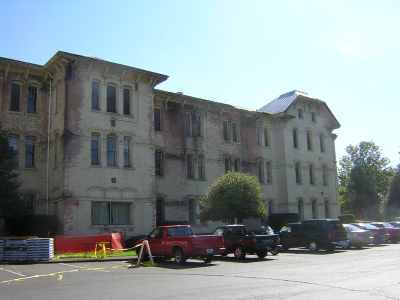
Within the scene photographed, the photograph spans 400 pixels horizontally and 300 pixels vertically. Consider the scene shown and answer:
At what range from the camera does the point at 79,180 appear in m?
28.3

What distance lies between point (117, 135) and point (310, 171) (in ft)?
76.2

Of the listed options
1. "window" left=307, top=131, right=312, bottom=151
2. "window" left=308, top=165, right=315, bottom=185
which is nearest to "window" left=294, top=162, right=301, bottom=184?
"window" left=308, top=165, right=315, bottom=185

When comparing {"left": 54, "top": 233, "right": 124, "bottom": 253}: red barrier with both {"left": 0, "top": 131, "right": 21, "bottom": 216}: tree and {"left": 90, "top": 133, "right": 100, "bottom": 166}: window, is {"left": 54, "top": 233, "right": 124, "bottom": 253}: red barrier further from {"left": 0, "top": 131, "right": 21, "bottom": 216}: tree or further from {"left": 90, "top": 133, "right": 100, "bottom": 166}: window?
{"left": 90, "top": 133, "right": 100, "bottom": 166}: window

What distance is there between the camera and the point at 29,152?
30016 millimetres

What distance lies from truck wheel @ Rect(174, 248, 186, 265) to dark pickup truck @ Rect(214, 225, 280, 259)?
296 cm

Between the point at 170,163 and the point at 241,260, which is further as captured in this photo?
the point at 170,163

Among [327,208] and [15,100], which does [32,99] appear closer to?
[15,100]

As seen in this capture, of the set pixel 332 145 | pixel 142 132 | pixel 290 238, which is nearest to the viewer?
pixel 290 238

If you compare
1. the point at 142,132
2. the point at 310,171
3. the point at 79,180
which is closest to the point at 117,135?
the point at 142,132

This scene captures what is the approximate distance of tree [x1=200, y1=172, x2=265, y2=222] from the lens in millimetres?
29844

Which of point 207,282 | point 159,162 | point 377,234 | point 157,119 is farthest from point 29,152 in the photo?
point 377,234

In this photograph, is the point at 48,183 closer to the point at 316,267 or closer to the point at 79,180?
the point at 79,180

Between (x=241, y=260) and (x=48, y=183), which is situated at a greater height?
(x=48, y=183)

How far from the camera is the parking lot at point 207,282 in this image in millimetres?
10844
